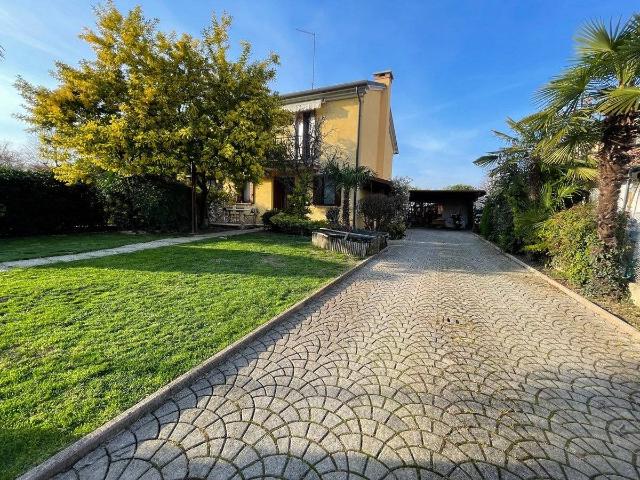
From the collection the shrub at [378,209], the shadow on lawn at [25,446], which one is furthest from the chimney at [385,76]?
the shadow on lawn at [25,446]

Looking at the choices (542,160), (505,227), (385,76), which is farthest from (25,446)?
(385,76)

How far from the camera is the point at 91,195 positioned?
1219cm

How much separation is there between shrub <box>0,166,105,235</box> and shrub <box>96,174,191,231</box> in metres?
0.74

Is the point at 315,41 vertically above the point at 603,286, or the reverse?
the point at 315,41

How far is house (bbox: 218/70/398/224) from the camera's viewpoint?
52.0ft

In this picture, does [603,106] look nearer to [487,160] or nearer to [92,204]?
[487,160]

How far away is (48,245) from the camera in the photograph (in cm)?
868

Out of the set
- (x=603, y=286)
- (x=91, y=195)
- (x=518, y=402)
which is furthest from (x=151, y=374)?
(x=91, y=195)

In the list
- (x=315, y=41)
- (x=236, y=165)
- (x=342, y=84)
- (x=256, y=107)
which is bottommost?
(x=236, y=165)

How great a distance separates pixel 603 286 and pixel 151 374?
8.07m

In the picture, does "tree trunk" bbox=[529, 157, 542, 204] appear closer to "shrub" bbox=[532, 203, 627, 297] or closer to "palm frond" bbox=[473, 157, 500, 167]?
"palm frond" bbox=[473, 157, 500, 167]

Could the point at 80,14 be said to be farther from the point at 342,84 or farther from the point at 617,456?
the point at 617,456

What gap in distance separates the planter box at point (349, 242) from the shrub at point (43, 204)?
9667 millimetres

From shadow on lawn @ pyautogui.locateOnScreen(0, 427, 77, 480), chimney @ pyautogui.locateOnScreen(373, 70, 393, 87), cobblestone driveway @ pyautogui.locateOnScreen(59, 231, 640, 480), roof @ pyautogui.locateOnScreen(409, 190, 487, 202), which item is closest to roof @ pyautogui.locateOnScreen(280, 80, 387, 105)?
chimney @ pyautogui.locateOnScreen(373, 70, 393, 87)
